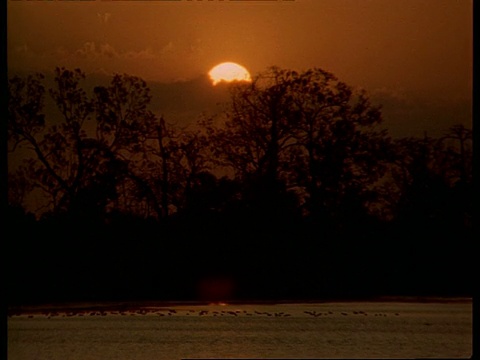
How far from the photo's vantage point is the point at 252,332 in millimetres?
5211

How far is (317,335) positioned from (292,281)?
1.25 feet

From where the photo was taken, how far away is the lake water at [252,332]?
507 centimetres

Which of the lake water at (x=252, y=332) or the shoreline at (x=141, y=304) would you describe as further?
the shoreline at (x=141, y=304)

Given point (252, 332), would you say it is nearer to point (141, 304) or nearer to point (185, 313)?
point (185, 313)

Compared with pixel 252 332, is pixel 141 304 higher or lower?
higher

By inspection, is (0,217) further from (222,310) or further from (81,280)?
(222,310)

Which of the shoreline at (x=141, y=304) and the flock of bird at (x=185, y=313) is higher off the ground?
the shoreline at (x=141, y=304)

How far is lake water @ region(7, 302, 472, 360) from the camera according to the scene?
5.07 metres

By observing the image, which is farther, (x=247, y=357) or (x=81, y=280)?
(x=81, y=280)

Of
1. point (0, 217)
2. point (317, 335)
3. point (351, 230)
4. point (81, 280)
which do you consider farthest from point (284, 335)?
point (0, 217)

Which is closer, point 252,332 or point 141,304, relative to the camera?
point 252,332

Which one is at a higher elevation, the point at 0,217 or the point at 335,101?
the point at 335,101

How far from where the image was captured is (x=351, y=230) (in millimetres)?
5324

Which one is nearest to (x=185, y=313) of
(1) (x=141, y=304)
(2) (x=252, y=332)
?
(1) (x=141, y=304)
